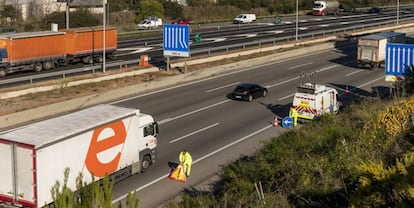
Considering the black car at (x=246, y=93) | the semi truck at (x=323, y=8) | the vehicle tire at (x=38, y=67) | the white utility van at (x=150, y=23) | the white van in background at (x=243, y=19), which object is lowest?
the black car at (x=246, y=93)

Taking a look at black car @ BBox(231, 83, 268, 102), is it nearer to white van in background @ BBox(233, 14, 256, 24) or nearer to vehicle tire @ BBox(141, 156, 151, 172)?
vehicle tire @ BBox(141, 156, 151, 172)

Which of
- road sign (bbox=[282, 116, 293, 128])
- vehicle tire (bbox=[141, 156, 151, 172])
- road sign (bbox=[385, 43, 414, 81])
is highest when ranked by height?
road sign (bbox=[385, 43, 414, 81])

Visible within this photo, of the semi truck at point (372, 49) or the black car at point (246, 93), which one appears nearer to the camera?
the black car at point (246, 93)

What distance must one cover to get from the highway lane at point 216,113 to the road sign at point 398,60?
6666mm

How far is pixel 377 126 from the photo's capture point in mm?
17766

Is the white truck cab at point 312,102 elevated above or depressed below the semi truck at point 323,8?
below

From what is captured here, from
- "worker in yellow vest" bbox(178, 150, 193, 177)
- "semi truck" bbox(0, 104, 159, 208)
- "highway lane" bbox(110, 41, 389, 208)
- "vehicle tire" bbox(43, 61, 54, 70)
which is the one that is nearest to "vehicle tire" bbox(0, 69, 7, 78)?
"vehicle tire" bbox(43, 61, 54, 70)

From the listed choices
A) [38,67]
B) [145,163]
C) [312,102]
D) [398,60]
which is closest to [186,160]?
[145,163]

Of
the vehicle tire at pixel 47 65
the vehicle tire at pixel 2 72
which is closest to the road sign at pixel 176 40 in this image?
the vehicle tire at pixel 47 65

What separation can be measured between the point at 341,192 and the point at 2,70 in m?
33.5

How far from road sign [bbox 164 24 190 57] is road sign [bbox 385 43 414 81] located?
1688 cm

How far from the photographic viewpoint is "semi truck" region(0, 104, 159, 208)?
1700 cm

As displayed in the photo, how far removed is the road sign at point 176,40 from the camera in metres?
43.4

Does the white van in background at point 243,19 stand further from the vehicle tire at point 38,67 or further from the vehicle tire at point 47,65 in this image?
the vehicle tire at point 38,67
